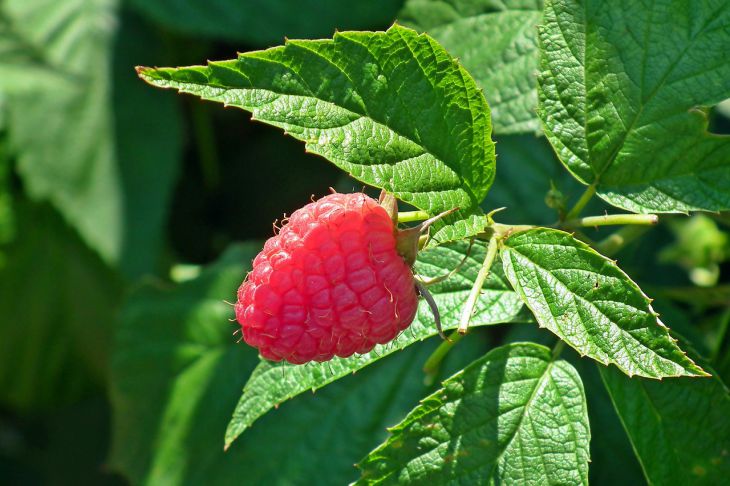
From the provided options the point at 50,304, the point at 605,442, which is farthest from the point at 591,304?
the point at 50,304

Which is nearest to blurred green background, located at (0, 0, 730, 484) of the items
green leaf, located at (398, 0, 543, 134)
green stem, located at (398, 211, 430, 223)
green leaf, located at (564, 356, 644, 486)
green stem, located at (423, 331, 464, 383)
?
green leaf, located at (564, 356, 644, 486)

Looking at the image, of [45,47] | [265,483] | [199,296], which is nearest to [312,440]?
[265,483]

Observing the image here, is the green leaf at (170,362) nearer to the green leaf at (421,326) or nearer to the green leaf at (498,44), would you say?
the green leaf at (421,326)

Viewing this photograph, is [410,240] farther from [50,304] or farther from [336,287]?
[50,304]

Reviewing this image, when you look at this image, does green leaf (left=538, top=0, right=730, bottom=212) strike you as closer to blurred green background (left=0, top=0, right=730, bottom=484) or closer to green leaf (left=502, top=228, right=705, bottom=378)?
green leaf (left=502, top=228, right=705, bottom=378)

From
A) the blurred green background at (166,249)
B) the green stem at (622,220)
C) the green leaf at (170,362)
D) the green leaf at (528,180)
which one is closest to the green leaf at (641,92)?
the green stem at (622,220)

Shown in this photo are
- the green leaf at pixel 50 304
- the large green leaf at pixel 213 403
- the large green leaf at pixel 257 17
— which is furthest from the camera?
the green leaf at pixel 50 304
